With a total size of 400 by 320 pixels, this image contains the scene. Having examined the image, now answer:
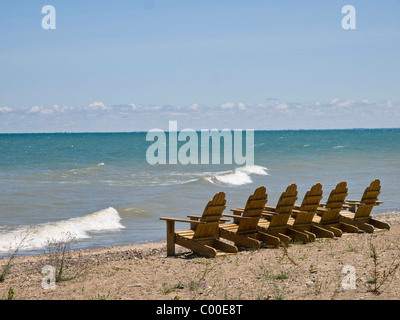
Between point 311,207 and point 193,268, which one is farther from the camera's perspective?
point 311,207

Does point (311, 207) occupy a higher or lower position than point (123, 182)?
higher

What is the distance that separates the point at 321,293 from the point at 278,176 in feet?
84.3

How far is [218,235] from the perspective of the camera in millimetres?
9781

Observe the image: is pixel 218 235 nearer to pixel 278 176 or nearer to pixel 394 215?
pixel 394 215

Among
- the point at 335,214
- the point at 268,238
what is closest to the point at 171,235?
the point at 268,238

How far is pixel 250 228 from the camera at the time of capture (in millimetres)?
10047

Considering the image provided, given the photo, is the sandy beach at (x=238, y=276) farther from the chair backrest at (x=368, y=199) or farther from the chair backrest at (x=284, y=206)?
the chair backrest at (x=368, y=199)

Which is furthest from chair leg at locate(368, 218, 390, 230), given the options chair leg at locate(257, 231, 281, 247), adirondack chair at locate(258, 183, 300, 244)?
chair leg at locate(257, 231, 281, 247)

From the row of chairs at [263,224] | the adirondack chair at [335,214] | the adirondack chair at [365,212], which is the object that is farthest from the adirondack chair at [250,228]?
the adirondack chair at [365,212]

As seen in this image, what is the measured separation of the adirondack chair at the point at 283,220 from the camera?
1001 cm

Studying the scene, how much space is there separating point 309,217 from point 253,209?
4.60 feet

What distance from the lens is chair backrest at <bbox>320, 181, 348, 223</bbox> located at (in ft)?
35.8

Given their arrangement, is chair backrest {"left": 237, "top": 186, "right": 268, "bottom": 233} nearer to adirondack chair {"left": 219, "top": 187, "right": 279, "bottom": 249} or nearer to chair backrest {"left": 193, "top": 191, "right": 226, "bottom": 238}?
adirondack chair {"left": 219, "top": 187, "right": 279, "bottom": 249}
